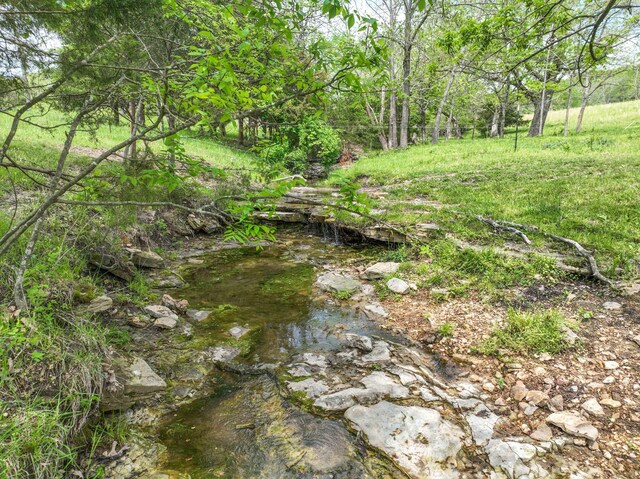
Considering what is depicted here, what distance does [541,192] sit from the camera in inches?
349

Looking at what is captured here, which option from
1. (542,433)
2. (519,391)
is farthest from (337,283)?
(542,433)

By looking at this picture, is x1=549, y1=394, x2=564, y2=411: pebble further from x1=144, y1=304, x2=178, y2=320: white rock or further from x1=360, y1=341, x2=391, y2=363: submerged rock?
x1=144, y1=304, x2=178, y2=320: white rock

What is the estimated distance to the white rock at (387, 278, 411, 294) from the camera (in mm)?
5969

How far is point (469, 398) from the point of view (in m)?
3.59

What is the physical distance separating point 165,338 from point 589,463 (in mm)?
4757

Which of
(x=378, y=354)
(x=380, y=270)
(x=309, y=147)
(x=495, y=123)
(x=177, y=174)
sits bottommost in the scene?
(x=378, y=354)

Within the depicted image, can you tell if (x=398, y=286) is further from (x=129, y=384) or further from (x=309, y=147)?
(x=309, y=147)

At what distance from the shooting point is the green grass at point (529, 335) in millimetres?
4070

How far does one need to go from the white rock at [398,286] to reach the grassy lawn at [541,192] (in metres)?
2.06

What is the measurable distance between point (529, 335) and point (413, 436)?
2.14 metres

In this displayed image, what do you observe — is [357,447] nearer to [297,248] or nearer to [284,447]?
[284,447]

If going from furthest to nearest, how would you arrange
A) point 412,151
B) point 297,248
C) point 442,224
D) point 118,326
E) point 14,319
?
1. point 412,151
2. point 297,248
3. point 442,224
4. point 118,326
5. point 14,319

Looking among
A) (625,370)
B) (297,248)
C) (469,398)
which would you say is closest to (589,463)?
(469,398)

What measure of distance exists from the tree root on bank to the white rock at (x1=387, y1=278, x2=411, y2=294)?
246 cm
